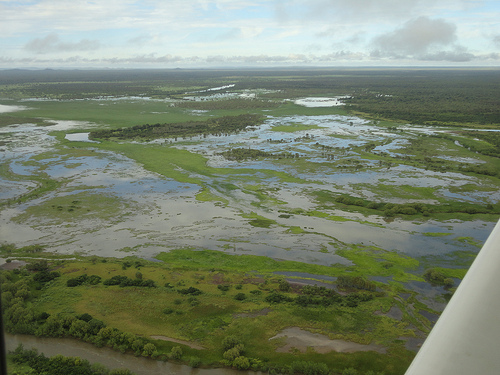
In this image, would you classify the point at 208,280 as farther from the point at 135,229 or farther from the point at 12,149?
the point at 12,149

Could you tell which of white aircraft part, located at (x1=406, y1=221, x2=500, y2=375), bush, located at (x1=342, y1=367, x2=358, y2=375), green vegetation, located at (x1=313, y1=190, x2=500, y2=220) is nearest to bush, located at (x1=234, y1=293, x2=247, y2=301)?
bush, located at (x1=342, y1=367, x2=358, y2=375)

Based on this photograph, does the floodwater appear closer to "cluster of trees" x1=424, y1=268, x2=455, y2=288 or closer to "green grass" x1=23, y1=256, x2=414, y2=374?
"cluster of trees" x1=424, y1=268, x2=455, y2=288

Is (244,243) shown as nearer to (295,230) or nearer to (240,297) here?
(295,230)

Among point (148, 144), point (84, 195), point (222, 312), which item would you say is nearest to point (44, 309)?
point (222, 312)

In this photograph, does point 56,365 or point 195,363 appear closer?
point 56,365

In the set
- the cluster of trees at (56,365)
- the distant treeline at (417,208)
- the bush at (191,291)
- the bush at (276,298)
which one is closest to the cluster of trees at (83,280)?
the bush at (191,291)

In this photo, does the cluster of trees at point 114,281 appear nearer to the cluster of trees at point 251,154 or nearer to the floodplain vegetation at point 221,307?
the floodplain vegetation at point 221,307

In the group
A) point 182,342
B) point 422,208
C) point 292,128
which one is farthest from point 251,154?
point 182,342
